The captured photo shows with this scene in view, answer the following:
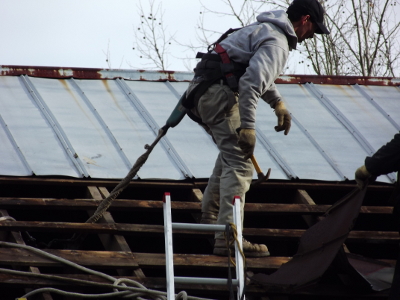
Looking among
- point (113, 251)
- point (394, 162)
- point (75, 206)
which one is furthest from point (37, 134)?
point (394, 162)

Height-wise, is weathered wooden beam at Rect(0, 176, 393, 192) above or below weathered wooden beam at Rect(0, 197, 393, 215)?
above

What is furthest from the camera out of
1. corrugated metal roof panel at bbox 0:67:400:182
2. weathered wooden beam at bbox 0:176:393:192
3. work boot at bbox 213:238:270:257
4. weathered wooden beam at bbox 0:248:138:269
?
corrugated metal roof panel at bbox 0:67:400:182

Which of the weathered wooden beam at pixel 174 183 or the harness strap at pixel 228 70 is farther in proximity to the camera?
the weathered wooden beam at pixel 174 183

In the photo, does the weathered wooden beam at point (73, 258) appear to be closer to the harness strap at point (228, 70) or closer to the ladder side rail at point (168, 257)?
the ladder side rail at point (168, 257)

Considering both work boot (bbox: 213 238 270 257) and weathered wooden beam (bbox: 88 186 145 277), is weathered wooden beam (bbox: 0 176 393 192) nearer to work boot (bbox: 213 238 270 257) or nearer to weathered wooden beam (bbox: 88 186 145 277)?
weathered wooden beam (bbox: 88 186 145 277)

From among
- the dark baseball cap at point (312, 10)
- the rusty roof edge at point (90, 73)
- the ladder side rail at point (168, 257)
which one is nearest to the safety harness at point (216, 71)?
the dark baseball cap at point (312, 10)

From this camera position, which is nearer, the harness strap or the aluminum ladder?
the aluminum ladder

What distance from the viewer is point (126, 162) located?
207 inches

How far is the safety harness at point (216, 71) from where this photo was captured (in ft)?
13.4

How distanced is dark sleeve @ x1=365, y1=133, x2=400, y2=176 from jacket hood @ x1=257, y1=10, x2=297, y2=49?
3.40 ft

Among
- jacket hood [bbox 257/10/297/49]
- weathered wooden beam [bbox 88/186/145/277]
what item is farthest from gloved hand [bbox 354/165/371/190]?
weathered wooden beam [bbox 88/186/145/277]

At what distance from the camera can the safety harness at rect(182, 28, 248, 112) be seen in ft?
13.4

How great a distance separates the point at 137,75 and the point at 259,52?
9.47ft

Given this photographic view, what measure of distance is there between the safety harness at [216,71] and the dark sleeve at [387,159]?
1.01m
